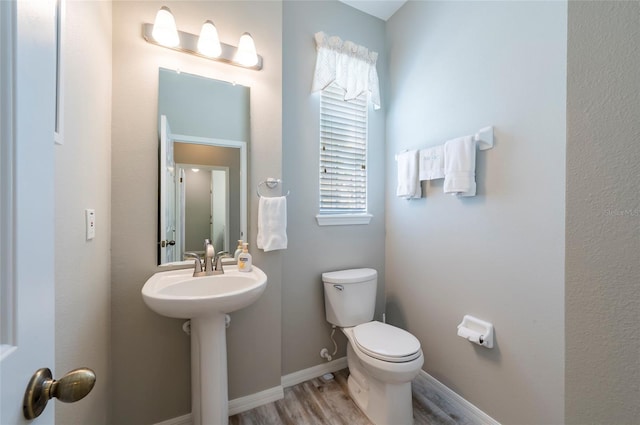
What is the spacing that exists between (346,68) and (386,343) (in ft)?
6.15

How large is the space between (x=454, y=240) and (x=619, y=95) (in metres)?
1.24

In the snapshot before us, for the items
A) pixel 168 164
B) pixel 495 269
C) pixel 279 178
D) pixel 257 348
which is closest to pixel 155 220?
pixel 168 164

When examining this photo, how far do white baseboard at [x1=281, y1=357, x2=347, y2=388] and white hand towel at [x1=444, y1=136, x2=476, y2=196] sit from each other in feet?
4.88

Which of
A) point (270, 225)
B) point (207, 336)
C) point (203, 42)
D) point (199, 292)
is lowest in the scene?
point (207, 336)

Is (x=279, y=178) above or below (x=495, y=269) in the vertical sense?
above

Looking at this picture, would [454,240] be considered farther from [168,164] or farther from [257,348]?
[168,164]

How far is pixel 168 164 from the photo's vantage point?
1.38 meters

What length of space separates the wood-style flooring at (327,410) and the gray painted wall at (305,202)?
19 cm

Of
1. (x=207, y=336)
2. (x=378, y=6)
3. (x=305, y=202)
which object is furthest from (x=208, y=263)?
(x=378, y=6)

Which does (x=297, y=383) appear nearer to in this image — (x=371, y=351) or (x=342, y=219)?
(x=371, y=351)

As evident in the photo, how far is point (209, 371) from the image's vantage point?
1.25 metres

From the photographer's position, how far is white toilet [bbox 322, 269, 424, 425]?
4.36 feet

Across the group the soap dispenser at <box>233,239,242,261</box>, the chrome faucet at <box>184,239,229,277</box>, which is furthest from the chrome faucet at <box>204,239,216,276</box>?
the soap dispenser at <box>233,239,242,261</box>

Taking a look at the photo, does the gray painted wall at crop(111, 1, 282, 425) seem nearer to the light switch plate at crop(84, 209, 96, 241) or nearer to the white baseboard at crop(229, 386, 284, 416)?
the white baseboard at crop(229, 386, 284, 416)
